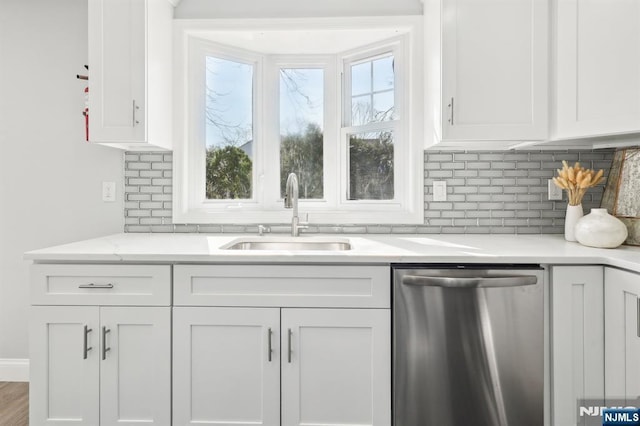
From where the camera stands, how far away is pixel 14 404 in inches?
87.1

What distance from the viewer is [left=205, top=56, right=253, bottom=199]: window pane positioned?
2555mm

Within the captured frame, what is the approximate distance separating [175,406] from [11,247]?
1580 millimetres

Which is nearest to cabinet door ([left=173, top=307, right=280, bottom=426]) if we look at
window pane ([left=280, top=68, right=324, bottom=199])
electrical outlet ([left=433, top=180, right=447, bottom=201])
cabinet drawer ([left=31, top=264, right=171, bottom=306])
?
cabinet drawer ([left=31, top=264, right=171, bottom=306])

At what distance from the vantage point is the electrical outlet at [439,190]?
7.78 feet

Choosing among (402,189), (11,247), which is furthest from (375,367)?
(11,247)

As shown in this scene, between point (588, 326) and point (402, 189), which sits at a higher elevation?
point (402, 189)

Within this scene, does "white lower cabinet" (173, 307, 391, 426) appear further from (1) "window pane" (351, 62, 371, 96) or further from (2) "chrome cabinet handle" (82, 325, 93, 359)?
(1) "window pane" (351, 62, 371, 96)

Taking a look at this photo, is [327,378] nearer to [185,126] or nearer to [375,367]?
[375,367]

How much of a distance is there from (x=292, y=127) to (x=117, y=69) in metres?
1.03

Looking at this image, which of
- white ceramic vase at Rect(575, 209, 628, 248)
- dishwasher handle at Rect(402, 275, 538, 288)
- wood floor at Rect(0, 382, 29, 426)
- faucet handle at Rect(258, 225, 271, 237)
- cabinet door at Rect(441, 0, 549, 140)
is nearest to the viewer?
dishwasher handle at Rect(402, 275, 538, 288)

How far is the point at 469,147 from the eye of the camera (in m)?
2.26

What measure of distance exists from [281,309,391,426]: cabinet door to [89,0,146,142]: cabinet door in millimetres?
1276

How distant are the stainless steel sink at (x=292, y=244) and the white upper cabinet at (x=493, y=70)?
2.64 feet

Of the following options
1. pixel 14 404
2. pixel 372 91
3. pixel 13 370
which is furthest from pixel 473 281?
pixel 13 370
